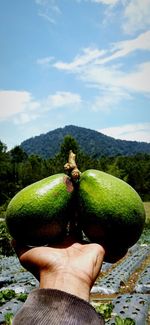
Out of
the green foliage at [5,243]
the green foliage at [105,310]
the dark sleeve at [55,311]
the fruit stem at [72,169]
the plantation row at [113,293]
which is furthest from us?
the green foliage at [5,243]

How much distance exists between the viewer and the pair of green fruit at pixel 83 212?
227cm

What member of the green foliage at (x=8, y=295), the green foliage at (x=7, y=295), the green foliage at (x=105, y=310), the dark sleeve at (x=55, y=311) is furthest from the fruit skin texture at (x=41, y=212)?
the green foliage at (x=7, y=295)

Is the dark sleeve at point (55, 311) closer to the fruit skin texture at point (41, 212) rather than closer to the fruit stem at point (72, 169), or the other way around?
the fruit skin texture at point (41, 212)

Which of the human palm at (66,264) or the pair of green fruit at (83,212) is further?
the pair of green fruit at (83,212)

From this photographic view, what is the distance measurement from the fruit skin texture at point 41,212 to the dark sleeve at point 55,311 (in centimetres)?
62

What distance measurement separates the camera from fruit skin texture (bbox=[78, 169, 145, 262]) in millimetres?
2268

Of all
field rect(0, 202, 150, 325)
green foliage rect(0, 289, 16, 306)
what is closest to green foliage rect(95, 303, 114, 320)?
field rect(0, 202, 150, 325)

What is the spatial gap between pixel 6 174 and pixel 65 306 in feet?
166

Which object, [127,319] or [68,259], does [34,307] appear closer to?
[68,259]

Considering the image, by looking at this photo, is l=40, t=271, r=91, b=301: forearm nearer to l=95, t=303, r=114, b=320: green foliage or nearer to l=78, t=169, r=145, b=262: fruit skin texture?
l=78, t=169, r=145, b=262: fruit skin texture

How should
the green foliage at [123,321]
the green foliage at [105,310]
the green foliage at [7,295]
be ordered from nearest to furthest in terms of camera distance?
the green foliage at [123,321], the green foliage at [105,310], the green foliage at [7,295]

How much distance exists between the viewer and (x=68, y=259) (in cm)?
224

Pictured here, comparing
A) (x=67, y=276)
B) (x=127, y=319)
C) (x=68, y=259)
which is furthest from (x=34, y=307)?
(x=127, y=319)

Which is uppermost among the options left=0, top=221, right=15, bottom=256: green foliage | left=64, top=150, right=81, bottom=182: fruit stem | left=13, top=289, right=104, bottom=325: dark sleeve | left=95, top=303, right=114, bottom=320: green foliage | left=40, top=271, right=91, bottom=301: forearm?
left=64, top=150, right=81, bottom=182: fruit stem
